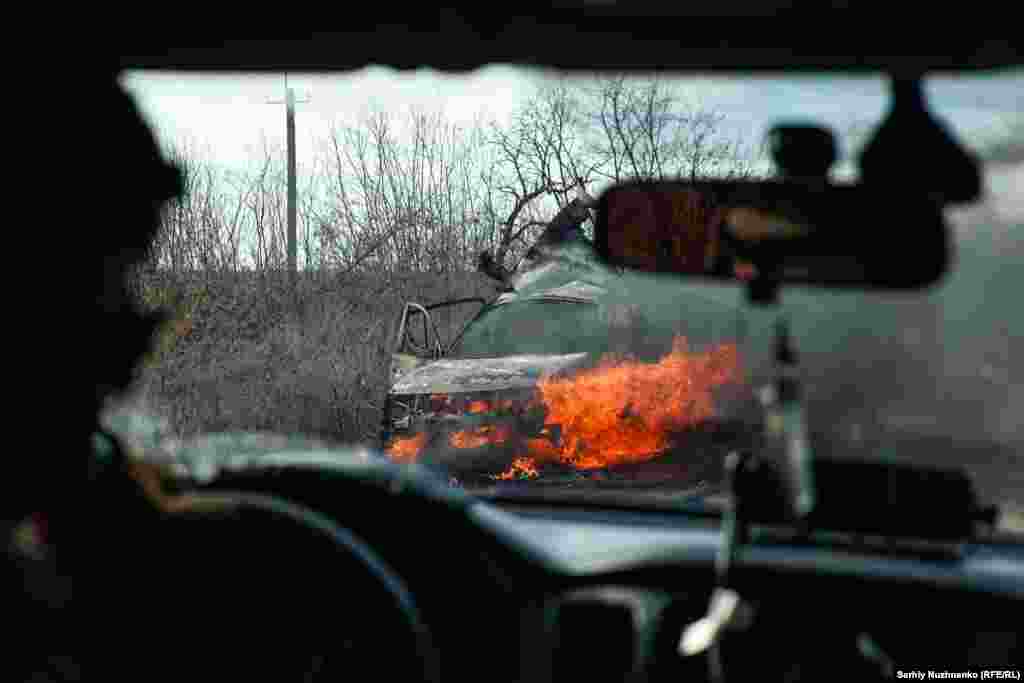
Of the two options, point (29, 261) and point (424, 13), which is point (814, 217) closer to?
point (424, 13)

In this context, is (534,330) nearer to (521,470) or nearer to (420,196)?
(521,470)

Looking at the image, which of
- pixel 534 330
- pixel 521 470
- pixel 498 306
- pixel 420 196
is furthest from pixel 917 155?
pixel 420 196

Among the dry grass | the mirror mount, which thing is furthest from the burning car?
the mirror mount

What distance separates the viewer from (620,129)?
6.06 meters

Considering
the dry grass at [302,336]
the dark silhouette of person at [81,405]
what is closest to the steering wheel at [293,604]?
the dark silhouette of person at [81,405]

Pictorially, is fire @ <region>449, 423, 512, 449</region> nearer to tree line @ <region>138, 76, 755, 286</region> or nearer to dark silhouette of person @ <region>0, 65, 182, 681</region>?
tree line @ <region>138, 76, 755, 286</region>

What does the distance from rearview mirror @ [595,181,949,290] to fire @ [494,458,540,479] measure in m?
6.72

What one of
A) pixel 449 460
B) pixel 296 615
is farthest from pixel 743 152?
pixel 449 460

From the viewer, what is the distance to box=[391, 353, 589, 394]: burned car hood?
9.96m

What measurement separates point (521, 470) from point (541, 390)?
2.14 feet

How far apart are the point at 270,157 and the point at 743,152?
1243 centimetres

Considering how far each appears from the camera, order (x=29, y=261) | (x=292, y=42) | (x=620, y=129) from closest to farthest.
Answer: (x=29, y=261) < (x=292, y=42) < (x=620, y=129)

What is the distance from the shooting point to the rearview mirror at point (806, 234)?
262 centimetres

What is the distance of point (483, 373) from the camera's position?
1043 centimetres
